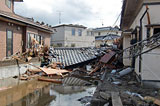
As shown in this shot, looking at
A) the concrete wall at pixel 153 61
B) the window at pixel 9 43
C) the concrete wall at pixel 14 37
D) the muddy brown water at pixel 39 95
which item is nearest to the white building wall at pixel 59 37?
the concrete wall at pixel 14 37

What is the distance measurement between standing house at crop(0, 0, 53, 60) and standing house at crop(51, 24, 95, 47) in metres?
14.6

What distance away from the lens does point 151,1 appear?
6285mm

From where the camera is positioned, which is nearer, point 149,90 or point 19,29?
point 149,90

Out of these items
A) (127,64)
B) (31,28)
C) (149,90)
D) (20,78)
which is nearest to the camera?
(149,90)

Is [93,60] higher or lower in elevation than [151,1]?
lower

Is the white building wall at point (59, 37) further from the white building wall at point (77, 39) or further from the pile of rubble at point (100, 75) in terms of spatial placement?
the pile of rubble at point (100, 75)

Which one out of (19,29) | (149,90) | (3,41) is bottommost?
(149,90)

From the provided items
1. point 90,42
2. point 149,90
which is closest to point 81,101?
point 149,90

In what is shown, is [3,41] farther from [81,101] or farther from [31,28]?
[81,101]

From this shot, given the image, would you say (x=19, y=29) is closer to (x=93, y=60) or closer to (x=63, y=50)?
(x=63, y=50)

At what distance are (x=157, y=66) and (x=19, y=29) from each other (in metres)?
11.3

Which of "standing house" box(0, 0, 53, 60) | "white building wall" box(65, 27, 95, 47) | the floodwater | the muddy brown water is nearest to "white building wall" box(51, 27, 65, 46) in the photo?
"white building wall" box(65, 27, 95, 47)

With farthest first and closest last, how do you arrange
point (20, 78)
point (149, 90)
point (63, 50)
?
point (63, 50) → point (20, 78) → point (149, 90)

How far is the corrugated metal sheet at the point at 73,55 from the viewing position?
47.4ft
